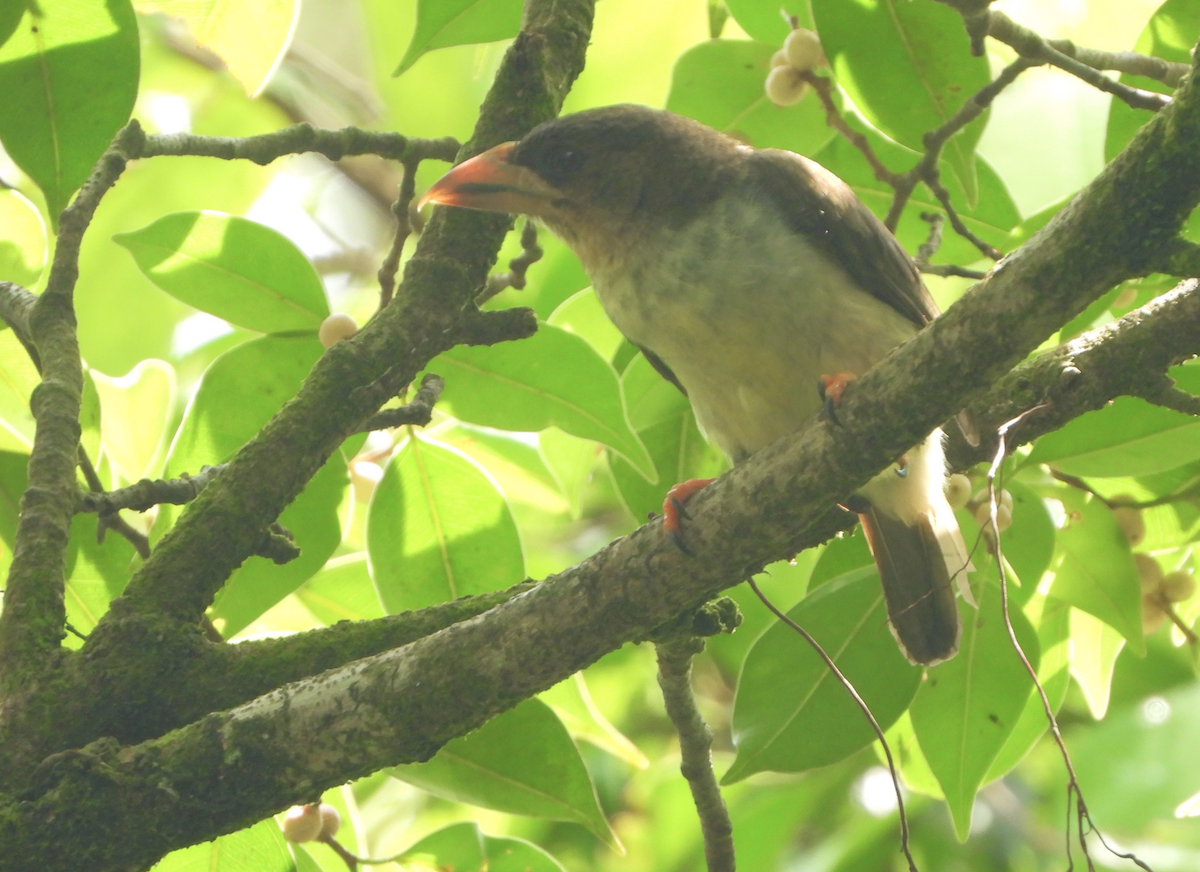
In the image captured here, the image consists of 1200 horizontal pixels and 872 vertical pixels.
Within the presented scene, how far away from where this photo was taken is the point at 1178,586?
8.95 ft

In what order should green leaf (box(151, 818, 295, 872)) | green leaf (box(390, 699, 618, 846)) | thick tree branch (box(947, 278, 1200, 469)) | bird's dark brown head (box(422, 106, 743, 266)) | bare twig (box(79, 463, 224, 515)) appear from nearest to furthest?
thick tree branch (box(947, 278, 1200, 469)) → bare twig (box(79, 463, 224, 515)) → green leaf (box(151, 818, 295, 872)) → green leaf (box(390, 699, 618, 846)) → bird's dark brown head (box(422, 106, 743, 266))

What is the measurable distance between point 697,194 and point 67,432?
1439mm

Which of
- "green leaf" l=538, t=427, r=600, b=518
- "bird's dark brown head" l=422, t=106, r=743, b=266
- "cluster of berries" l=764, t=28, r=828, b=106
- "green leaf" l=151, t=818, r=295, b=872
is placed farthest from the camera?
"green leaf" l=538, t=427, r=600, b=518

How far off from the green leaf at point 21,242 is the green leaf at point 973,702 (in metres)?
2.11

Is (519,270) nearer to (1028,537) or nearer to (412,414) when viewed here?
(412,414)

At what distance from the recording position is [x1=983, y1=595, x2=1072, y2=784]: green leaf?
2674 mm

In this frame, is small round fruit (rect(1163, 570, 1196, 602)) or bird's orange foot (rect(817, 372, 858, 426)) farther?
small round fruit (rect(1163, 570, 1196, 602))

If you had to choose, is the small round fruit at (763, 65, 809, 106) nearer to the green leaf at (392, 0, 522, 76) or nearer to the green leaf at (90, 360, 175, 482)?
the green leaf at (392, 0, 522, 76)

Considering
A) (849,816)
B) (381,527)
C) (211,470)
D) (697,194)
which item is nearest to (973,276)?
(697,194)

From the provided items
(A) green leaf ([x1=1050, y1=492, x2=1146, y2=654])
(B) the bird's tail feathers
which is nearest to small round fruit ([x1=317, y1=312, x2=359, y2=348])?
(B) the bird's tail feathers

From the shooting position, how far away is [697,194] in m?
2.77

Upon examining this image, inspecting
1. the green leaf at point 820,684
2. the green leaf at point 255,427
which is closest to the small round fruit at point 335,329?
the green leaf at point 255,427

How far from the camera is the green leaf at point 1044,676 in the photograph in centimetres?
267

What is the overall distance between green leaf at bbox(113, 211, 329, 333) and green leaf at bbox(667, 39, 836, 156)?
0.97m
